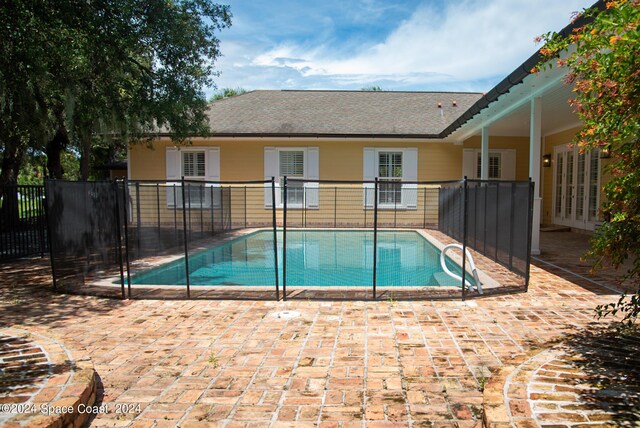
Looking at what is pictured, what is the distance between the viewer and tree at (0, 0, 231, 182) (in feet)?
21.4

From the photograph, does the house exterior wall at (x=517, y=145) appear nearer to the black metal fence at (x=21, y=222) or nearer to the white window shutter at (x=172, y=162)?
the white window shutter at (x=172, y=162)

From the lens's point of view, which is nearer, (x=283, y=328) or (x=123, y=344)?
(x=123, y=344)

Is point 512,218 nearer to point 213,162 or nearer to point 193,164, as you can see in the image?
point 213,162

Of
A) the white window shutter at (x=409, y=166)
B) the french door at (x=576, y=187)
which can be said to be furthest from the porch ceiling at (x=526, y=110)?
the white window shutter at (x=409, y=166)

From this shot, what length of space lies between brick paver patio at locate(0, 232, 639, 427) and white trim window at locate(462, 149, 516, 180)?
9.79 meters

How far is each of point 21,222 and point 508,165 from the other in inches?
587

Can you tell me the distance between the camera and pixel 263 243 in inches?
478

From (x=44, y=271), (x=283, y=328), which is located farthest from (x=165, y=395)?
(x=44, y=271)

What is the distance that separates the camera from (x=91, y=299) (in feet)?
18.7

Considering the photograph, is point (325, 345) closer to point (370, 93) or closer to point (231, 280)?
point (231, 280)

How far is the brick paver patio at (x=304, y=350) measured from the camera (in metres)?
2.79

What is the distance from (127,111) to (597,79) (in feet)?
29.4

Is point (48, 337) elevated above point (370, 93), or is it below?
below

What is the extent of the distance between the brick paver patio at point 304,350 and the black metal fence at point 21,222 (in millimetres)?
3674
